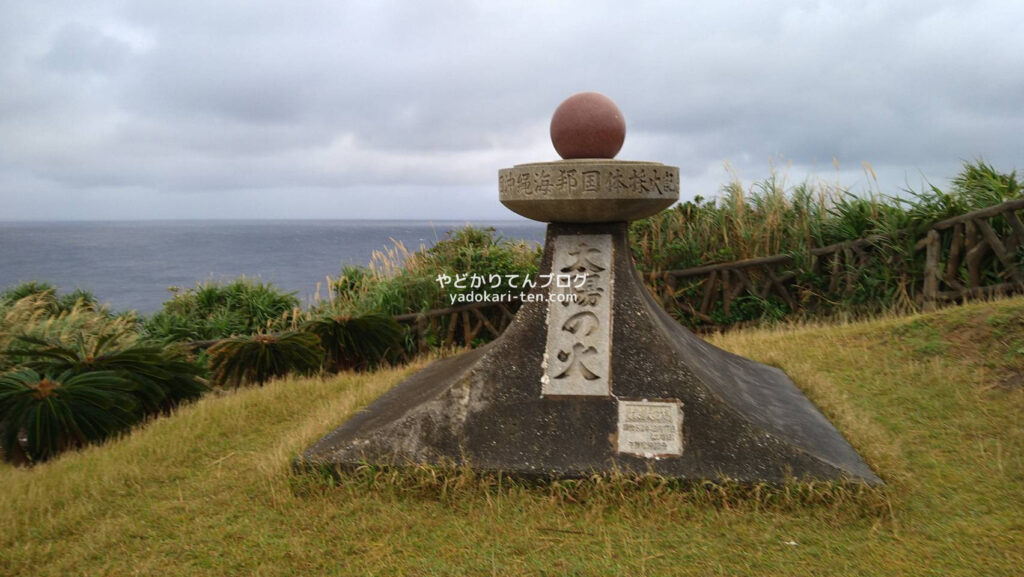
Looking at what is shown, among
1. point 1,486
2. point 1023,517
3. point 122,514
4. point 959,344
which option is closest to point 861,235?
point 959,344

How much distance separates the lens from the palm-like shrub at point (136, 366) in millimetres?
5504

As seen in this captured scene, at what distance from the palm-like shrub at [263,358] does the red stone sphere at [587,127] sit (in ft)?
11.4

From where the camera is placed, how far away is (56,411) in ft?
16.4

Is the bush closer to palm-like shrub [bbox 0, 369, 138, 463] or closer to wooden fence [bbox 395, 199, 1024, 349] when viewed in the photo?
wooden fence [bbox 395, 199, 1024, 349]

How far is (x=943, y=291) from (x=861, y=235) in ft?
3.87

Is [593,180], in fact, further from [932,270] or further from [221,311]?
[221,311]

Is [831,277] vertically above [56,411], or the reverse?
[831,277]

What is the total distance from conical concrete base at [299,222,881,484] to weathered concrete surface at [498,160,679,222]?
30cm

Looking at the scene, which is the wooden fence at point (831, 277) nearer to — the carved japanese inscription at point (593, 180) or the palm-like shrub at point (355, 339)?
the palm-like shrub at point (355, 339)

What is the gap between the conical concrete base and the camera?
3867mm

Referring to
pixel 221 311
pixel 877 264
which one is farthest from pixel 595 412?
pixel 221 311

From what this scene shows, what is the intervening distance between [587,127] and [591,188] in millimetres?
514

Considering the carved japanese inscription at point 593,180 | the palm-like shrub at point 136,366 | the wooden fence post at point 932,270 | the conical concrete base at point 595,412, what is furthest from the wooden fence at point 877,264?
the palm-like shrub at point 136,366


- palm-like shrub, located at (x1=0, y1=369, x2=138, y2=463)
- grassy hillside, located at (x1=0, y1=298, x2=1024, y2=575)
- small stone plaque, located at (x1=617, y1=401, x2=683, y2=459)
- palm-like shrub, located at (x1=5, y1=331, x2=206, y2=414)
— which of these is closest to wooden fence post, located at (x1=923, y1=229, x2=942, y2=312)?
grassy hillside, located at (x1=0, y1=298, x2=1024, y2=575)
